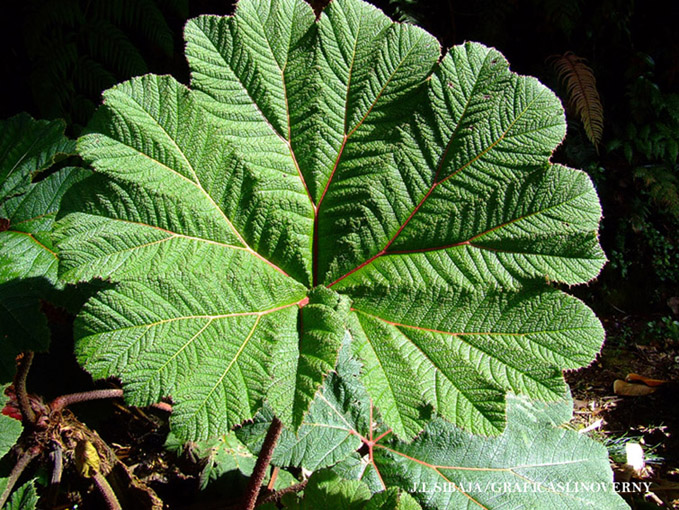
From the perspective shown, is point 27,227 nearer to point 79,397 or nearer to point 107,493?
point 79,397

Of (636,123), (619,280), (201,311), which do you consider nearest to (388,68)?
(201,311)

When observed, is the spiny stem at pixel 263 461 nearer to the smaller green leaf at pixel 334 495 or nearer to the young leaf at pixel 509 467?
the smaller green leaf at pixel 334 495

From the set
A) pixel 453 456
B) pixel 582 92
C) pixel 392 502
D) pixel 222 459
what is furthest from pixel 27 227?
pixel 582 92

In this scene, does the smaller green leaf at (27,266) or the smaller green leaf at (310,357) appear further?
the smaller green leaf at (27,266)

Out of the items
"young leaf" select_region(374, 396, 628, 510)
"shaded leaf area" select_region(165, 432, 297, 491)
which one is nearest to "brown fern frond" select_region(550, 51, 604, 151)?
"young leaf" select_region(374, 396, 628, 510)

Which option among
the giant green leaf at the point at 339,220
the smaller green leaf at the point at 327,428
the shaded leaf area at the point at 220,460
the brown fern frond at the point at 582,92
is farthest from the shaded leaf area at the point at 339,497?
the brown fern frond at the point at 582,92

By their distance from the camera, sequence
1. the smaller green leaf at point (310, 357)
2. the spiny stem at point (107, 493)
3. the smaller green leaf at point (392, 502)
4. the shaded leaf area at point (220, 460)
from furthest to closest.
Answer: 1. the shaded leaf area at point (220, 460)
2. the spiny stem at point (107, 493)
3. the smaller green leaf at point (392, 502)
4. the smaller green leaf at point (310, 357)
